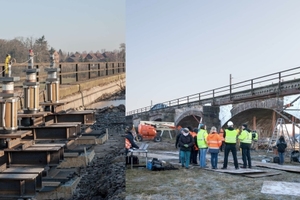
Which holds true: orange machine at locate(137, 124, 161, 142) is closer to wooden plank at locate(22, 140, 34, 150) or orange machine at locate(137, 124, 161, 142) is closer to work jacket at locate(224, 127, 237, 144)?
work jacket at locate(224, 127, 237, 144)

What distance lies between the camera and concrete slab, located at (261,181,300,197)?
14.0 ft

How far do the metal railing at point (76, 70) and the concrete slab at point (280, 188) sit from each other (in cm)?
213

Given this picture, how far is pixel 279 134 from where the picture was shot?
650cm

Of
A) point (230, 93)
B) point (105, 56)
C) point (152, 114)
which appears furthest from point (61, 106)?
point (230, 93)

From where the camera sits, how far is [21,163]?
2594mm

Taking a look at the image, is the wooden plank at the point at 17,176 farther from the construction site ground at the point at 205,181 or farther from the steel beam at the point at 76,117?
the construction site ground at the point at 205,181

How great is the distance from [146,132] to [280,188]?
1.44 meters

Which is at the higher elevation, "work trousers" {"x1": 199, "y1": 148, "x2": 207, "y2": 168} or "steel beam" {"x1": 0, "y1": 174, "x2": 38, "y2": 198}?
"steel beam" {"x1": 0, "y1": 174, "x2": 38, "y2": 198}

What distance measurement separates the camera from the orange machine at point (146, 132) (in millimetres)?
4734

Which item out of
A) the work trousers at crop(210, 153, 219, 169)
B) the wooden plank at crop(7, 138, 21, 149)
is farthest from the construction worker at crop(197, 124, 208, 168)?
the wooden plank at crop(7, 138, 21, 149)

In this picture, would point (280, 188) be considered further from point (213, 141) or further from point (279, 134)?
point (279, 134)

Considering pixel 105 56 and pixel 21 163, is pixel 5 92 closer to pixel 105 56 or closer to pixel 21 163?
pixel 21 163

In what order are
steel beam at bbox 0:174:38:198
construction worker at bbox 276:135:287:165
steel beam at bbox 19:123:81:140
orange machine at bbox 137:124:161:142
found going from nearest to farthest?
steel beam at bbox 0:174:38:198, steel beam at bbox 19:123:81:140, orange machine at bbox 137:124:161:142, construction worker at bbox 276:135:287:165

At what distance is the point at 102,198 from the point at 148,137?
6.22 feet
